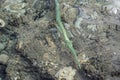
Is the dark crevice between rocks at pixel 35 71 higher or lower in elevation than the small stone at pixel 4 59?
lower

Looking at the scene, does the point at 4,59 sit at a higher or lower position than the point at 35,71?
higher

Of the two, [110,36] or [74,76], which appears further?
[110,36]

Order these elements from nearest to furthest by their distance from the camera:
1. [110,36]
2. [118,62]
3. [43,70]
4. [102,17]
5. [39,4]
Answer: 1. [118,62]
2. [43,70]
3. [110,36]
4. [102,17]
5. [39,4]

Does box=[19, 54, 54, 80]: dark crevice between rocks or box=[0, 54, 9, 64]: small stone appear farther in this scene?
box=[0, 54, 9, 64]: small stone

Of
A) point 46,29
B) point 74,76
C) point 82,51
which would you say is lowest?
point 74,76

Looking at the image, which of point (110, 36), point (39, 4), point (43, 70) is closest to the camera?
point (43, 70)

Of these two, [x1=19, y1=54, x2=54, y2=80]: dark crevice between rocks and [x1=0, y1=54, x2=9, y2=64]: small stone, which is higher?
[x1=0, y1=54, x2=9, y2=64]: small stone

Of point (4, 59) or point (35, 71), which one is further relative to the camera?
point (4, 59)

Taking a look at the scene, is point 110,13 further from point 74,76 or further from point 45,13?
point 74,76

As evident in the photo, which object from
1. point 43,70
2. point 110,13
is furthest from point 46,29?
point 110,13

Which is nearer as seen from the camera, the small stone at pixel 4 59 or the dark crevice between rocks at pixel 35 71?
the dark crevice between rocks at pixel 35 71

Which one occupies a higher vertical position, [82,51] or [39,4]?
[39,4]
